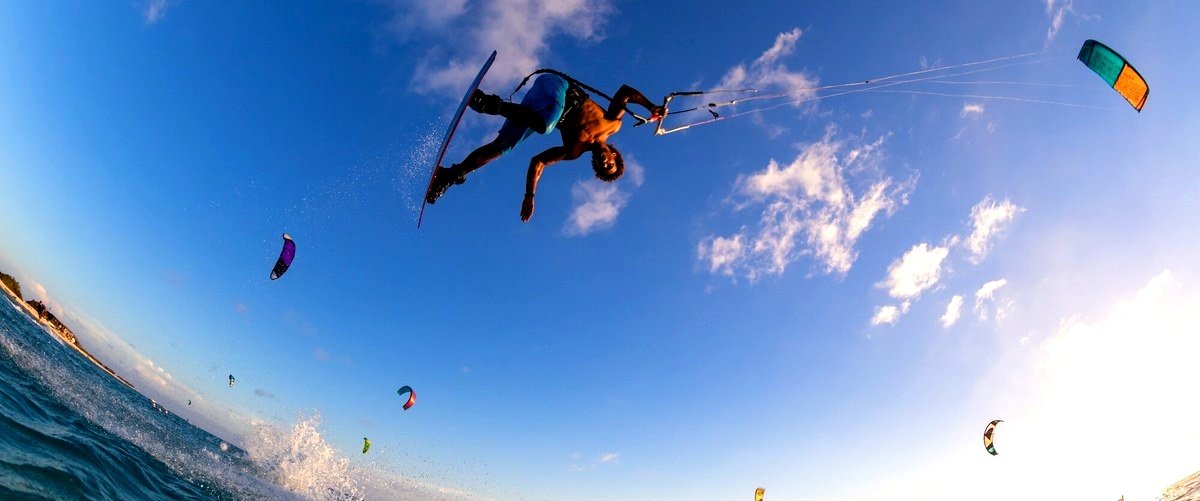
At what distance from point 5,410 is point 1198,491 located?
1902 centimetres

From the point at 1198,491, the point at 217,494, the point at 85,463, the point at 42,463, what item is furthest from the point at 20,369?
the point at 1198,491

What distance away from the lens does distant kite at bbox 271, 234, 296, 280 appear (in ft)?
40.9

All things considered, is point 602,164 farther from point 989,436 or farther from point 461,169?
point 989,436

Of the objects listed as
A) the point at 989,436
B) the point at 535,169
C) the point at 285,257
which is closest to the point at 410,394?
the point at 285,257

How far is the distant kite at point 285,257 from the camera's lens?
1245 cm

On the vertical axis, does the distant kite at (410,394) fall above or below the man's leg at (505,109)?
below

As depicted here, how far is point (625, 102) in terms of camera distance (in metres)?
5.40

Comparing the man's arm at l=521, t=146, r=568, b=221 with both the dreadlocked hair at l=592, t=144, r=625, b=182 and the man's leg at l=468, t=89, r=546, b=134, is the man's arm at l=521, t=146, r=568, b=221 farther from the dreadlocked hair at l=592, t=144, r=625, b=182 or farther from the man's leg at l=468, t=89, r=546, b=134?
the man's leg at l=468, t=89, r=546, b=134

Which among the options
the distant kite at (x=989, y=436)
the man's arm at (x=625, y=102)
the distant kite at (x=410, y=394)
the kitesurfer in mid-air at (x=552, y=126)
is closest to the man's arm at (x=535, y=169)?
the kitesurfer in mid-air at (x=552, y=126)

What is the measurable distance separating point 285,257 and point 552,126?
1267 cm

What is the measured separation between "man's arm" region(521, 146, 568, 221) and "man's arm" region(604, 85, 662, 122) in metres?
0.75

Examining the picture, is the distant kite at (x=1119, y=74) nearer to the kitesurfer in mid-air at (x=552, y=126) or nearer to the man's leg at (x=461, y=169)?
the kitesurfer in mid-air at (x=552, y=126)

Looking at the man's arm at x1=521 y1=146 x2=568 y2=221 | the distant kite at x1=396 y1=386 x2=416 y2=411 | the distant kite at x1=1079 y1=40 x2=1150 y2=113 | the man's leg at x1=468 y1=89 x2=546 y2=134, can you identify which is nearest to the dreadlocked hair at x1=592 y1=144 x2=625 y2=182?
the man's arm at x1=521 y1=146 x2=568 y2=221

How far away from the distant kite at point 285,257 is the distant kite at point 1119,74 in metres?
19.4
